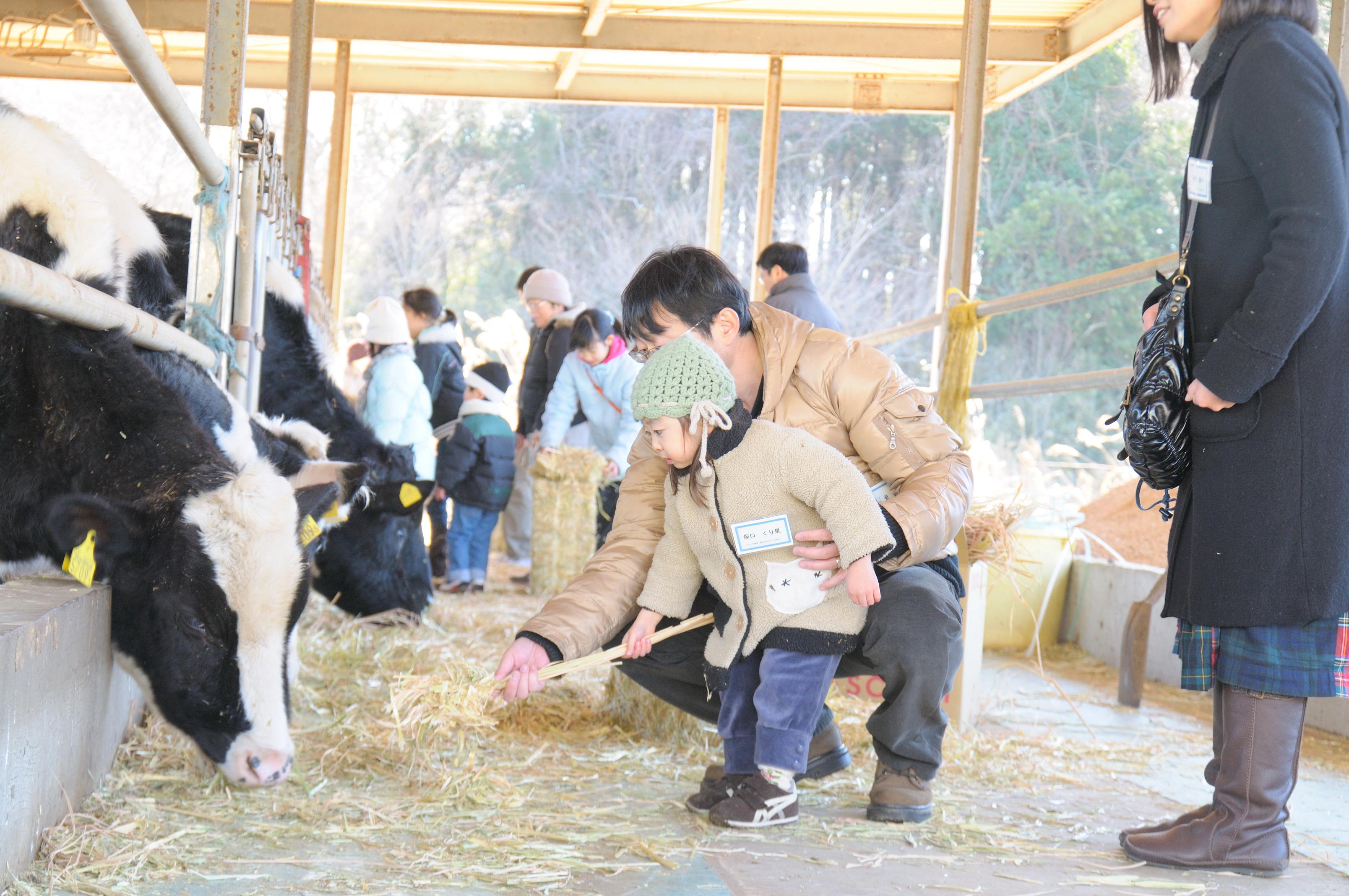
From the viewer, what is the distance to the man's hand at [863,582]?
2.40 meters

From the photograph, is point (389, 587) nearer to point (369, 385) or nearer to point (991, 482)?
point (369, 385)

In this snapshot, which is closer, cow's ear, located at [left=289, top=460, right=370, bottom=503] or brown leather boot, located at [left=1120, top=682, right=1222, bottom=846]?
brown leather boot, located at [left=1120, top=682, right=1222, bottom=846]

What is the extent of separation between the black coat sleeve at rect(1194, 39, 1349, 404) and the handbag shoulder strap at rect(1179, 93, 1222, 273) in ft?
0.29

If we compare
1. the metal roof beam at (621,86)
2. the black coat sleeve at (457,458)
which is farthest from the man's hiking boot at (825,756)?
the metal roof beam at (621,86)

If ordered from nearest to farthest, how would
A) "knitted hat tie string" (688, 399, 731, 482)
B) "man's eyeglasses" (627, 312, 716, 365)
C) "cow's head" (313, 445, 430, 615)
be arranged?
"knitted hat tie string" (688, 399, 731, 482)
"man's eyeglasses" (627, 312, 716, 365)
"cow's head" (313, 445, 430, 615)

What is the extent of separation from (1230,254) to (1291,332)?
0.26 metres

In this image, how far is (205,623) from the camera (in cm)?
256

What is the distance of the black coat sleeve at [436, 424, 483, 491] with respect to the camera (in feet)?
23.0

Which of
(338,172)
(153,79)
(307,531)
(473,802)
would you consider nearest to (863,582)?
(473,802)

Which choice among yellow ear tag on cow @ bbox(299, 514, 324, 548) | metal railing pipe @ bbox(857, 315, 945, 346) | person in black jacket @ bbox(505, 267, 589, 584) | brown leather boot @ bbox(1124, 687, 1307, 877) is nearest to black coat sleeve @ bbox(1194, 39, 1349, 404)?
brown leather boot @ bbox(1124, 687, 1307, 877)

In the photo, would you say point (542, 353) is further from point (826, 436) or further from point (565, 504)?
point (826, 436)

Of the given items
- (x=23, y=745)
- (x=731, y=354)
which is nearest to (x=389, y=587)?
(x=731, y=354)

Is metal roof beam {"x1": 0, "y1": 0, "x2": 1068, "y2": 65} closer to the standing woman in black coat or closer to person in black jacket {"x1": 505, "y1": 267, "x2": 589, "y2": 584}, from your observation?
person in black jacket {"x1": 505, "y1": 267, "x2": 589, "y2": 584}

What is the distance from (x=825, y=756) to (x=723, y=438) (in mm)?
892
